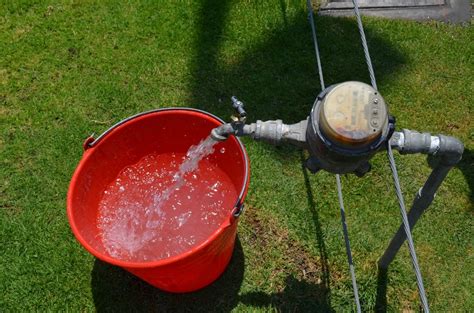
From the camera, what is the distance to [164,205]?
6.90 ft

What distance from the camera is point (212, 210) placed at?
6.72 ft

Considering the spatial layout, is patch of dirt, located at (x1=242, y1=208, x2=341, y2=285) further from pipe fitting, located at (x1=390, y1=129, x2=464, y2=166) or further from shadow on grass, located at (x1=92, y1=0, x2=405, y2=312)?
pipe fitting, located at (x1=390, y1=129, x2=464, y2=166)

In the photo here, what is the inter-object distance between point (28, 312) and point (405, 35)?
244 centimetres

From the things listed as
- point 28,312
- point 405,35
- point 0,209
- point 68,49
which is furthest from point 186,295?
point 405,35

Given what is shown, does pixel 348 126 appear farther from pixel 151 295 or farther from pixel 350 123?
pixel 151 295

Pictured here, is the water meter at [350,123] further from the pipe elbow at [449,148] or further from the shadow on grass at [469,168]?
the shadow on grass at [469,168]

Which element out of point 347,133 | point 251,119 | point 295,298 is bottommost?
point 295,298

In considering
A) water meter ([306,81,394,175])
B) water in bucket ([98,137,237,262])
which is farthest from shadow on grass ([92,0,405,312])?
water meter ([306,81,394,175])

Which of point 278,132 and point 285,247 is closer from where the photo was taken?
point 278,132

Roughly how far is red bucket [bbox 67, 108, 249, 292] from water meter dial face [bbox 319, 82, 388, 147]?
47 centimetres

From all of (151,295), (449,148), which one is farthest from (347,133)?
(151,295)

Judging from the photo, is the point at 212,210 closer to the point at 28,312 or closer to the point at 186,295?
the point at 186,295

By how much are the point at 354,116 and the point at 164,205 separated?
1.11m

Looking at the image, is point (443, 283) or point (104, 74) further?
point (104, 74)
